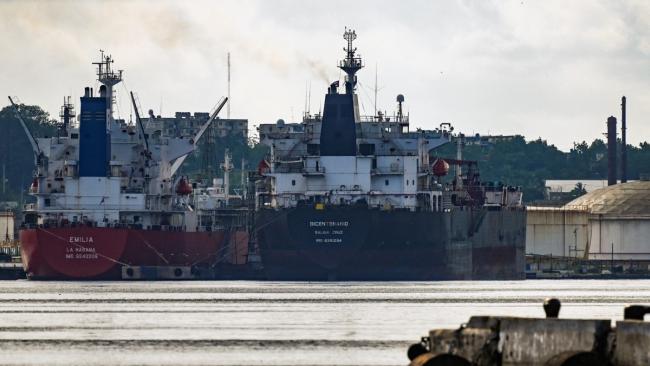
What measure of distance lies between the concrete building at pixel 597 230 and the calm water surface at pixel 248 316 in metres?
46.5

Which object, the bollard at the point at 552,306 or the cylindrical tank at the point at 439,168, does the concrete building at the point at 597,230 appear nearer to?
the cylindrical tank at the point at 439,168

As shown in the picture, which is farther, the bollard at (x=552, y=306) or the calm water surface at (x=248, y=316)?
the calm water surface at (x=248, y=316)

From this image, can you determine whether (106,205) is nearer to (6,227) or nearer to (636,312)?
(6,227)

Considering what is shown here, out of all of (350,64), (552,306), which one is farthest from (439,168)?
(552,306)

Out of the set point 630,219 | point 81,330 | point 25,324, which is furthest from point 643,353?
point 630,219

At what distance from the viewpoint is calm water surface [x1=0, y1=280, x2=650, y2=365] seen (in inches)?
2383

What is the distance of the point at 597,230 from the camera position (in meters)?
178

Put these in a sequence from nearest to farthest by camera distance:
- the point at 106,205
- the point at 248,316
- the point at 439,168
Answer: the point at 248,316
the point at 106,205
the point at 439,168

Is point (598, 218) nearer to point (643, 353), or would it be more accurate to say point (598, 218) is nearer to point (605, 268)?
point (605, 268)

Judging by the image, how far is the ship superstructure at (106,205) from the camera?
135750 millimetres

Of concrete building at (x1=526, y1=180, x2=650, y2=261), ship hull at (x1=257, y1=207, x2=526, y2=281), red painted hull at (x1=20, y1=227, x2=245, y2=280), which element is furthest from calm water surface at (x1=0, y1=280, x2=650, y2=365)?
concrete building at (x1=526, y1=180, x2=650, y2=261)

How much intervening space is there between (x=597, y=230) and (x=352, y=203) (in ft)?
159

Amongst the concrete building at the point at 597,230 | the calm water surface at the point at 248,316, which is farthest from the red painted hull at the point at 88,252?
the concrete building at the point at 597,230

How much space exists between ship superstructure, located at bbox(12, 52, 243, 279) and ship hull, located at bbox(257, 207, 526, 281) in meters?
7.73
